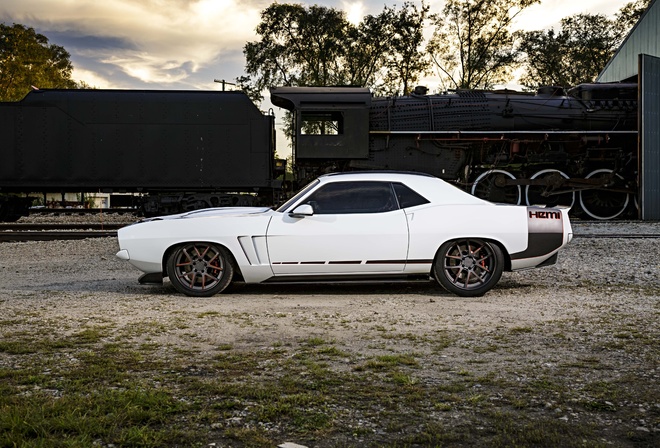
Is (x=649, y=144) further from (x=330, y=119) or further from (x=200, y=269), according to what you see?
(x=200, y=269)

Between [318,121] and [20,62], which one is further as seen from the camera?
[20,62]

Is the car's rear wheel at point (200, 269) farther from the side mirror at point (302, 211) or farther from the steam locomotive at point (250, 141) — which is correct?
the steam locomotive at point (250, 141)

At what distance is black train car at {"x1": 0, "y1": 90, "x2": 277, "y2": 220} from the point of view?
15.1 metres

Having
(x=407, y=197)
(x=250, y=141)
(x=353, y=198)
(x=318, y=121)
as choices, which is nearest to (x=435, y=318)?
(x=407, y=197)

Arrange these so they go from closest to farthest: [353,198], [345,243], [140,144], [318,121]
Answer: [345,243], [353,198], [318,121], [140,144]

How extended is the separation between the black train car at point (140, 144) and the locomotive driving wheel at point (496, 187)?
546cm

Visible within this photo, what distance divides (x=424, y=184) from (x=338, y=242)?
1169 mm

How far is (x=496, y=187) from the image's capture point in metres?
15.6

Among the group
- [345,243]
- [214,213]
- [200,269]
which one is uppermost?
[214,213]

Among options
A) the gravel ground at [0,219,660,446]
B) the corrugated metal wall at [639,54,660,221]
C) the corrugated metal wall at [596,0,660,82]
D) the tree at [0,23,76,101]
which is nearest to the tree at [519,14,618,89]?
the corrugated metal wall at [596,0,660,82]

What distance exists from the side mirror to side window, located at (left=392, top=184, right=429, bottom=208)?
97 cm

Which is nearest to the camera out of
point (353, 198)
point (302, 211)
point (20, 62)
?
point (302, 211)

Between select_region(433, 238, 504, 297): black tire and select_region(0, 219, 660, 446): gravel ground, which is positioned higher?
select_region(433, 238, 504, 297): black tire

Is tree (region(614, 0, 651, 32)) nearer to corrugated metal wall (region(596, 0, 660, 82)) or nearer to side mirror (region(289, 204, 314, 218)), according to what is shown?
corrugated metal wall (region(596, 0, 660, 82))
